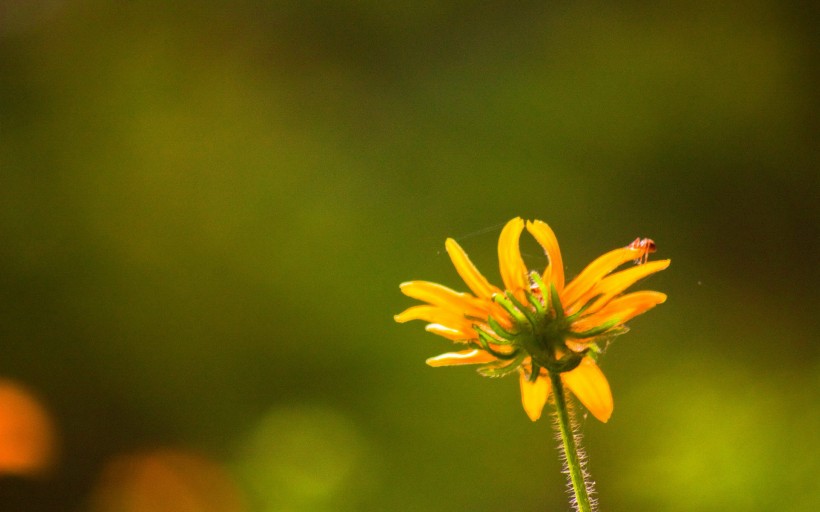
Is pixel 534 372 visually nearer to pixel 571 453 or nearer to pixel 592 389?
pixel 592 389

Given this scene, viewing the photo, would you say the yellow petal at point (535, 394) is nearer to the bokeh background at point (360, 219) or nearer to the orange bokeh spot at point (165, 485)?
the bokeh background at point (360, 219)

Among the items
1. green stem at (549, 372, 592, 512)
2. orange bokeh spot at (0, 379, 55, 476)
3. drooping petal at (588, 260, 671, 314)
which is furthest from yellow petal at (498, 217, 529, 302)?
orange bokeh spot at (0, 379, 55, 476)

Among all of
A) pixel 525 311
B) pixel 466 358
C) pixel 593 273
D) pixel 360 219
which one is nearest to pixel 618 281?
pixel 593 273

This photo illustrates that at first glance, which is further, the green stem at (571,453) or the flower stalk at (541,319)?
the flower stalk at (541,319)

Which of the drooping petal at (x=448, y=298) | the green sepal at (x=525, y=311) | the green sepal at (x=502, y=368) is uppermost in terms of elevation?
the drooping petal at (x=448, y=298)

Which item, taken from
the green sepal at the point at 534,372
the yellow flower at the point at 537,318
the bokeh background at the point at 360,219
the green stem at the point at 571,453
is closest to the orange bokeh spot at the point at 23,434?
the bokeh background at the point at 360,219

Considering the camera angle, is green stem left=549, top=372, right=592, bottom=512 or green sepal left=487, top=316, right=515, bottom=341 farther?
green sepal left=487, top=316, right=515, bottom=341

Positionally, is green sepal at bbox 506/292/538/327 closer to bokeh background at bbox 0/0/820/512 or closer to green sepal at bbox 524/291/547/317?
green sepal at bbox 524/291/547/317
